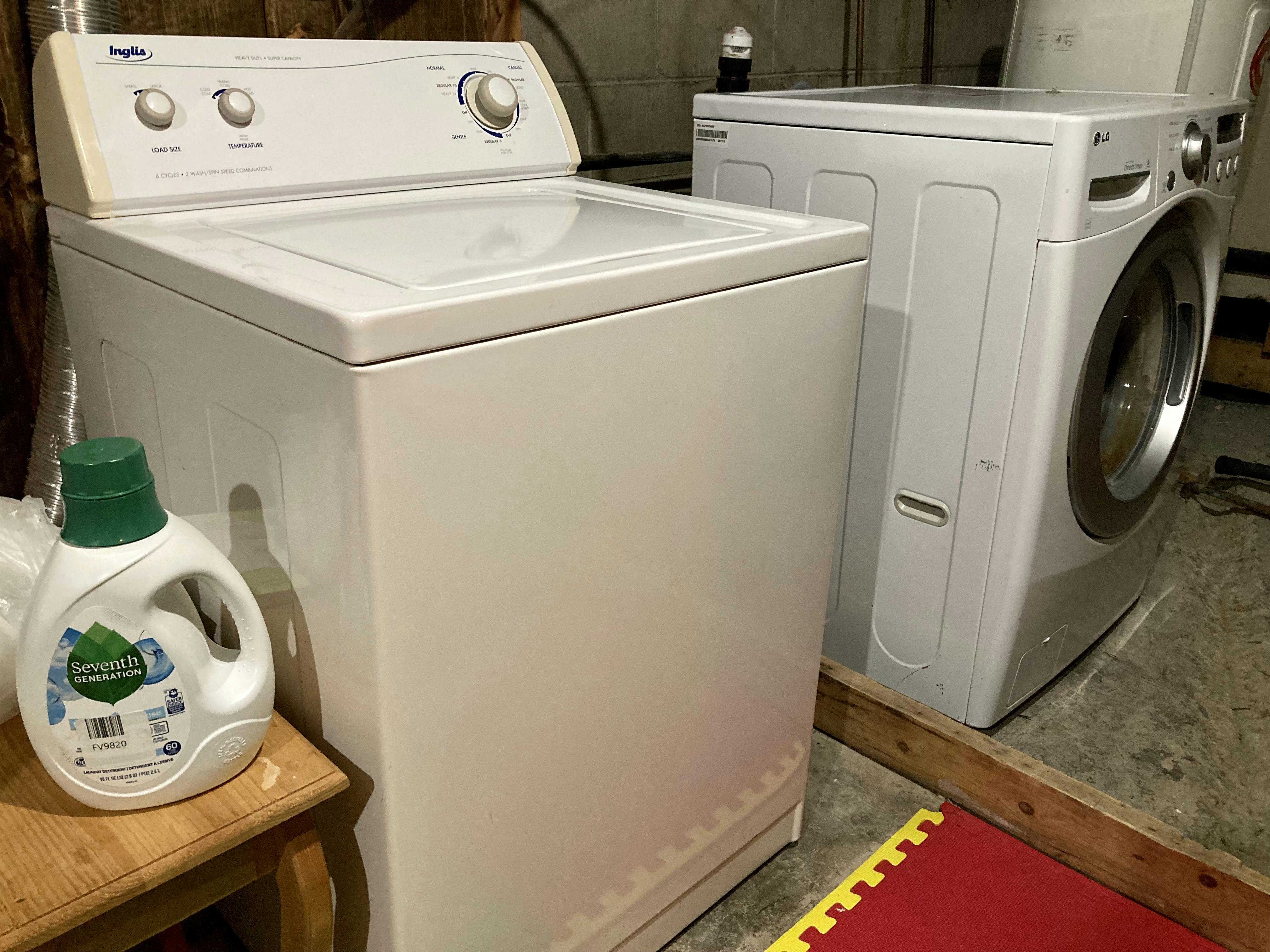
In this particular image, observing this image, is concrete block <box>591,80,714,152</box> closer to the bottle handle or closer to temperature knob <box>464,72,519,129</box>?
temperature knob <box>464,72,519,129</box>

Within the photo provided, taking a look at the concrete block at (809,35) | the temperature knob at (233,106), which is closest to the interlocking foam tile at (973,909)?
the temperature knob at (233,106)

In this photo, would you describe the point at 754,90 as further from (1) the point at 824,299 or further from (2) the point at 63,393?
(2) the point at 63,393

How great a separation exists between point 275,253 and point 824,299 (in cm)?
54

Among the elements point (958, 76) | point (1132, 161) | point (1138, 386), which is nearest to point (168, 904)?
point (1132, 161)

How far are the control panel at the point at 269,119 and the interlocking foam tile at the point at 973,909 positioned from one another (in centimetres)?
106

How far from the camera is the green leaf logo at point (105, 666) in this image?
722 mm

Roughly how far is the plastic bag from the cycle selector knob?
5.04 feet

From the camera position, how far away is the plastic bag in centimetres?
84

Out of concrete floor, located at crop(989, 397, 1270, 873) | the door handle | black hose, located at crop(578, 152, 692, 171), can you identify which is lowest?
concrete floor, located at crop(989, 397, 1270, 873)

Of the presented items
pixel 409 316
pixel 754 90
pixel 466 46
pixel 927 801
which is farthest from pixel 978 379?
pixel 754 90

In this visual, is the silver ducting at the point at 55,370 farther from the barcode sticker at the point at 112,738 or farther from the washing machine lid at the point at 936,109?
the washing machine lid at the point at 936,109

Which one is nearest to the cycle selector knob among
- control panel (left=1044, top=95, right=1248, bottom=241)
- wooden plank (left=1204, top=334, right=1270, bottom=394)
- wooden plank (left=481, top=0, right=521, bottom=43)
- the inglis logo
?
control panel (left=1044, top=95, right=1248, bottom=241)

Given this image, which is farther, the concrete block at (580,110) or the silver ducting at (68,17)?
the concrete block at (580,110)

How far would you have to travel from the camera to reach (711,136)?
1.57 m
